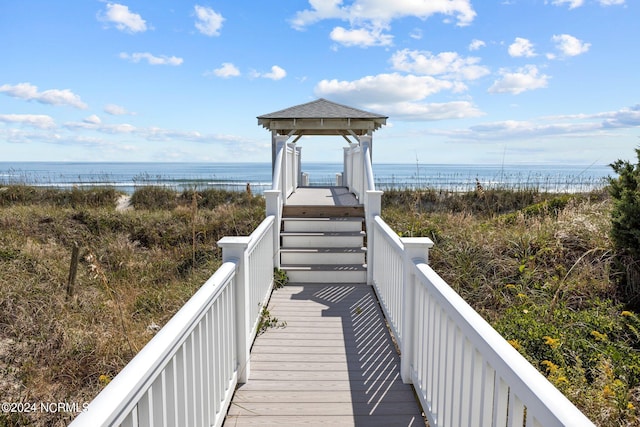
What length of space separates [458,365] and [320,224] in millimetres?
5098

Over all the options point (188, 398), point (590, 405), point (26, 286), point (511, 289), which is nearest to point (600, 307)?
point (511, 289)

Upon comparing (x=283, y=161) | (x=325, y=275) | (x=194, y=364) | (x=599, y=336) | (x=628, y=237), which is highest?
(x=283, y=161)

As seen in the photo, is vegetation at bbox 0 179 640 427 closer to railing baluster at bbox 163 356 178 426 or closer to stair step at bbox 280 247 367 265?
stair step at bbox 280 247 367 265

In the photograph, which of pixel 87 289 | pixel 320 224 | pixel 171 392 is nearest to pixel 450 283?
pixel 320 224

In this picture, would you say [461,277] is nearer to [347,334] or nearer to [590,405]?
[347,334]

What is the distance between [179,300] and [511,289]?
436 cm

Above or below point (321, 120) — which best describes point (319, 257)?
below

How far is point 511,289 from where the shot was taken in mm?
4988

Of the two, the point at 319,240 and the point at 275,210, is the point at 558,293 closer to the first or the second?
the point at 319,240

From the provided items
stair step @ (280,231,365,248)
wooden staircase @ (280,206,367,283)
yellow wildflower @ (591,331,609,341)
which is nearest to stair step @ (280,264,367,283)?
wooden staircase @ (280,206,367,283)

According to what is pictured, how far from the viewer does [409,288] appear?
9.78ft

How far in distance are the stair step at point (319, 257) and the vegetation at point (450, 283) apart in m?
0.54

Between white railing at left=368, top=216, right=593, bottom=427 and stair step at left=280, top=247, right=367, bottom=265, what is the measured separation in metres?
2.60

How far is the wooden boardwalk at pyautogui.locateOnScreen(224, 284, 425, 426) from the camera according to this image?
2691 millimetres
